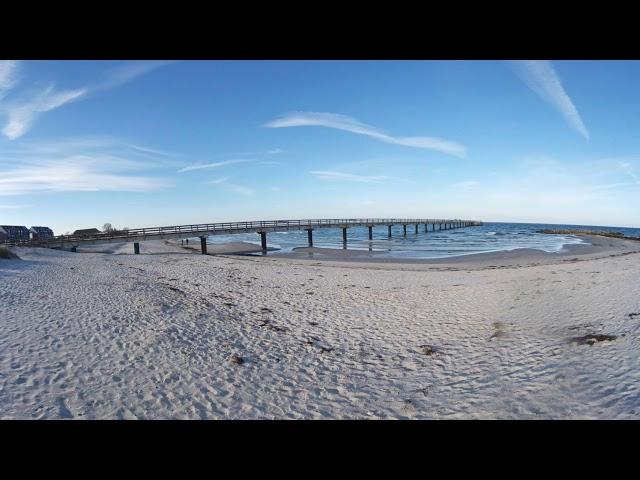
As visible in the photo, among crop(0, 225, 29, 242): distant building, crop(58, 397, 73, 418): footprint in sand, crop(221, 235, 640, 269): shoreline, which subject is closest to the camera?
crop(58, 397, 73, 418): footprint in sand

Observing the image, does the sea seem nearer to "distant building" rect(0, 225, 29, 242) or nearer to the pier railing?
the pier railing

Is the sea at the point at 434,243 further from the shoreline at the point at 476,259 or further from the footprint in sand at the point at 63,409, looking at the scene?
the footprint in sand at the point at 63,409

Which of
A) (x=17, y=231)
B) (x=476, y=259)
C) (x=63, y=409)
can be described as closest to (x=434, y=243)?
(x=476, y=259)

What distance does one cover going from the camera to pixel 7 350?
20.6 feet

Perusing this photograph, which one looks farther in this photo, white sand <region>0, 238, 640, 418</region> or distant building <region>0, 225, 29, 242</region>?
distant building <region>0, 225, 29, 242</region>

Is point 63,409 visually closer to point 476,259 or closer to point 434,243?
point 476,259

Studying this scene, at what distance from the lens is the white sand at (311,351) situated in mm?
5047

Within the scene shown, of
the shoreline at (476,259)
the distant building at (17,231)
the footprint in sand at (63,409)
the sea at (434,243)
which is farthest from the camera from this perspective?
the distant building at (17,231)

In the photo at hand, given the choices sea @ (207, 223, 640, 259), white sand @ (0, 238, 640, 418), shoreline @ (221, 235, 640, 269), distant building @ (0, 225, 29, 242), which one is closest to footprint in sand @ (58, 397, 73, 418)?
white sand @ (0, 238, 640, 418)

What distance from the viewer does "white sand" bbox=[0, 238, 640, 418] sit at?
16.6ft

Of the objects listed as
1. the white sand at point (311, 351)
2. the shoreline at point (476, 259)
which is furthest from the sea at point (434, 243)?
the white sand at point (311, 351)

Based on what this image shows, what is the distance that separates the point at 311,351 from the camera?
753 cm
